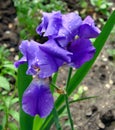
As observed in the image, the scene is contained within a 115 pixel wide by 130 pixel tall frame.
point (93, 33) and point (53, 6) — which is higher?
point (93, 33)

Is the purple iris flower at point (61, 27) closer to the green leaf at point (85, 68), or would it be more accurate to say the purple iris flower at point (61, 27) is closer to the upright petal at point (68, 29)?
the upright petal at point (68, 29)

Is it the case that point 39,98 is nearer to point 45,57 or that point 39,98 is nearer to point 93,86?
point 45,57

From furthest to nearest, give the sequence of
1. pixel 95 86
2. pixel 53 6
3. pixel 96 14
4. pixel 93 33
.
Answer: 1. pixel 96 14
2. pixel 53 6
3. pixel 95 86
4. pixel 93 33

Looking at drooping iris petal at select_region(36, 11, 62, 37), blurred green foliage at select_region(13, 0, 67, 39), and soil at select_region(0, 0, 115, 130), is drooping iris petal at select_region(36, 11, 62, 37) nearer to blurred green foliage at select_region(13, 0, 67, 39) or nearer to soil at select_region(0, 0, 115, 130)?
soil at select_region(0, 0, 115, 130)

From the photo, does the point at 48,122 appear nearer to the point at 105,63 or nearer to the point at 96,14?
the point at 105,63

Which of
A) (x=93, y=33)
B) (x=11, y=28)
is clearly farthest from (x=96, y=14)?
(x=93, y=33)

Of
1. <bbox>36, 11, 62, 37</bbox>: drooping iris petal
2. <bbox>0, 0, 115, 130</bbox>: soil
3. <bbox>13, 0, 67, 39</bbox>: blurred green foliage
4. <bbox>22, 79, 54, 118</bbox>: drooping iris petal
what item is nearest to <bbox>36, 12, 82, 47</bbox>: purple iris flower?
<bbox>36, 11, 62, 37</bbox>: drooping iris petal

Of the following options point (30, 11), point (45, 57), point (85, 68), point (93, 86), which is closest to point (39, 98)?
point (45, 57)
